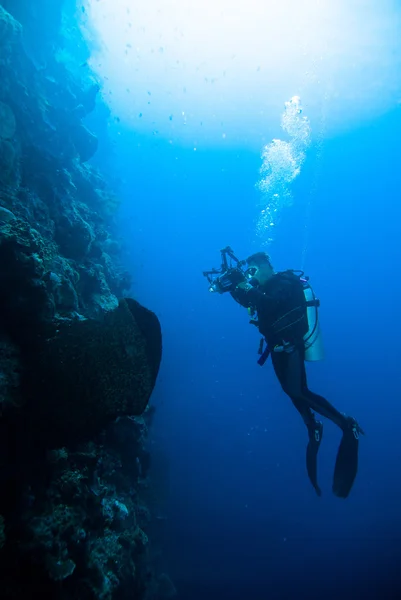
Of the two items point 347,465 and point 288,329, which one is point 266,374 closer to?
point 347,465

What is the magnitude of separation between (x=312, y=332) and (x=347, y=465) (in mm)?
2539

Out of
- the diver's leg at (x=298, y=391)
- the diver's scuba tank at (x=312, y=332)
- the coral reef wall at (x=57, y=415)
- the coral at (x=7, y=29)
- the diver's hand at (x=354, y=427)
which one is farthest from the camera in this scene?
the coral at (x=7, y=29)

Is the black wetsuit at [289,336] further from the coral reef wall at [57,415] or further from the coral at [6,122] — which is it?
the coral at [6,122]

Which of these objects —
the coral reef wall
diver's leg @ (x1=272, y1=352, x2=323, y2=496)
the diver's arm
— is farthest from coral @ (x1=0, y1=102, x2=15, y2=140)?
diver's leg @ (x1=272, y1=352, x2=323, y2=496)

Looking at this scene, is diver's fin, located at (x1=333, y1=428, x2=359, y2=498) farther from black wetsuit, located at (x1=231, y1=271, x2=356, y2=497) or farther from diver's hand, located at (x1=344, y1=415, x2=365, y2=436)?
black wetsuit, located at (x1=231, y1=271, x2=356, y2=497)

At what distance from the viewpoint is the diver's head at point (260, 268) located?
7.00 m

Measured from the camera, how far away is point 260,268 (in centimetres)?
711

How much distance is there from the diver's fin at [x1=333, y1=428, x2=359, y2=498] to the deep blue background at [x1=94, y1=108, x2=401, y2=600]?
17.3 meters

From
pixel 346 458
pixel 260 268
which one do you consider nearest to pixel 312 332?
pixel 260 268

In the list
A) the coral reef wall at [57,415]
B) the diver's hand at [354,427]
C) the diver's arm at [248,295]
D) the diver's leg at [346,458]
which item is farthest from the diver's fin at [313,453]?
the coral reef wall at [57,415]

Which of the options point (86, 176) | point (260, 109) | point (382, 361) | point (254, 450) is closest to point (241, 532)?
point (254, 450)

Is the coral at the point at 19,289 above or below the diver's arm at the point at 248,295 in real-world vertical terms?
below

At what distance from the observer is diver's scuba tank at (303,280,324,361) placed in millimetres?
6758

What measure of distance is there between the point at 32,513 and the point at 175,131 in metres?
63.5
